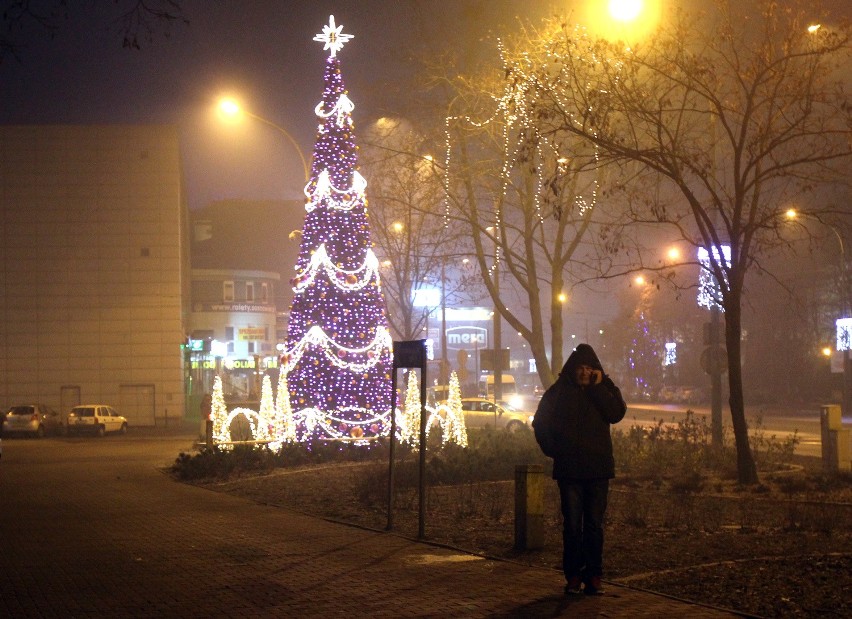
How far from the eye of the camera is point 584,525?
898cm

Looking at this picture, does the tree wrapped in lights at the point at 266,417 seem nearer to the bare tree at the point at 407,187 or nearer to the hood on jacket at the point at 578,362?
the bare tree at the point at 407,187

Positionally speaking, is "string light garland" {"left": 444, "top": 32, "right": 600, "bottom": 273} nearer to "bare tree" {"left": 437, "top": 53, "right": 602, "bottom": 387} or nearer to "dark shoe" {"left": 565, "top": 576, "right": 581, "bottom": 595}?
"bare tree" {"left": 437, "top": 53, "right": 602, "bottom": 387}

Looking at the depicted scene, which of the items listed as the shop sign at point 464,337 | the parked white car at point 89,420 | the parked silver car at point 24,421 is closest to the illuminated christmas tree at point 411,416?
the parked white car at point 89,420

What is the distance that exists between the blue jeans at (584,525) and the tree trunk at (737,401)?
835 cm

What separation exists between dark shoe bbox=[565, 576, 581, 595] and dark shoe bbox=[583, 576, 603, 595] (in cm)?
7

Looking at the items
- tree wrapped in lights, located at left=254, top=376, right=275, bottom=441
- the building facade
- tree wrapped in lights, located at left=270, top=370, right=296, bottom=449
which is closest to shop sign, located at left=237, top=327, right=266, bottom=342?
the building facade

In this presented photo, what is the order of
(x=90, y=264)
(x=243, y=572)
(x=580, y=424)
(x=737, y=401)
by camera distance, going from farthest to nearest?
(x=90, y=264) < (x=737, y=401) < (x=243, y=572) < (x=580, y=424)

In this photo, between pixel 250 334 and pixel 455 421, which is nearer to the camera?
pixel 455 421

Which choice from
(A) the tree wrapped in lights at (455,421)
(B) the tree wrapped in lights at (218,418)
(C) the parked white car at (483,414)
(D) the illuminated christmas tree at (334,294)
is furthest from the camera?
(C) the parked white car at (483,414)

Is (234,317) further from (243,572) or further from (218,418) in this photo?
(243,572)

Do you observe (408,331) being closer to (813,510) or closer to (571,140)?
(571,140)

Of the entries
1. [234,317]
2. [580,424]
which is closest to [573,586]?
[580,424]

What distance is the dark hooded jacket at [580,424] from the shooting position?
890 centimetres

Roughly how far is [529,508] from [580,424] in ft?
8.34
